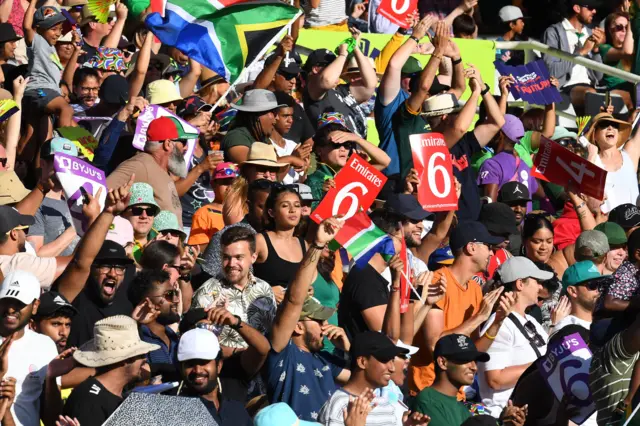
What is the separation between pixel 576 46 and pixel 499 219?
18.0 feet

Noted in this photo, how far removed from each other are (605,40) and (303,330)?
29.4 feet

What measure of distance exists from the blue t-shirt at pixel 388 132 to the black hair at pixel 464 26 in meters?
3.39

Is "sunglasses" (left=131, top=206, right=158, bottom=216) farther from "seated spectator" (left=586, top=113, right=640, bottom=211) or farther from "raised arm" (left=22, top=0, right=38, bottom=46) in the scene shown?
"seated spectator" (left=586, top=113, right=640, bottom=211)

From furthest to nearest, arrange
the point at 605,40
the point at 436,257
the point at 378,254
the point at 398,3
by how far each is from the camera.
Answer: the point at 605,40 → the point at 398,3 → the point at 436,257 → the point at 378,254

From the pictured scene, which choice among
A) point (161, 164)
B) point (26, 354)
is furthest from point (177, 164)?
point (26, 354)

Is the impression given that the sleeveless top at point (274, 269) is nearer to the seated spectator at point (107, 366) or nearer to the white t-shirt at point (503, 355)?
the white t-shirt at point (503, 355)

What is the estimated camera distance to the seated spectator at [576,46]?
53.9ft

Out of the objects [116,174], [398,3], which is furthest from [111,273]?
[398,3]

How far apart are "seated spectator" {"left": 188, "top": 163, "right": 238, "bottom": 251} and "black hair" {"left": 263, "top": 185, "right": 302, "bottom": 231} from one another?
0.65m

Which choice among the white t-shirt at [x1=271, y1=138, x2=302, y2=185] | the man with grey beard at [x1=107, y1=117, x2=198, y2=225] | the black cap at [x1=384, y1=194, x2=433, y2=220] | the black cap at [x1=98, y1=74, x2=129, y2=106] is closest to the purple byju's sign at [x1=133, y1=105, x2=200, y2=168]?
the man with grey beard at [x1=107, y1=117, x2=198, y2=225]

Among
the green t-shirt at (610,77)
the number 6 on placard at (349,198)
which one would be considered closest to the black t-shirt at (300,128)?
the number 6 on placard at (349,198)

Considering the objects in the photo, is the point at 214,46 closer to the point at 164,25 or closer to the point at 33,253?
the point at 164,25

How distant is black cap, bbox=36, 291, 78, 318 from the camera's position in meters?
8.83

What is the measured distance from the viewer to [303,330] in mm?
9352
